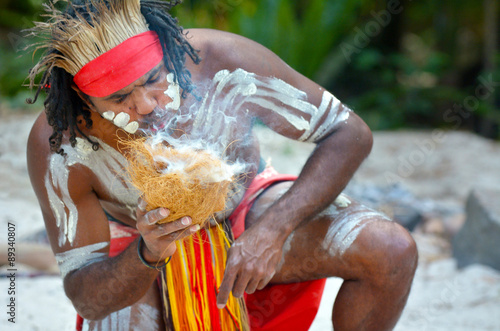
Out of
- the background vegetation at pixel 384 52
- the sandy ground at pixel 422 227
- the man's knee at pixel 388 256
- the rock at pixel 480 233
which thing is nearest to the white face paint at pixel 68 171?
the man's knee at pixel 388 256

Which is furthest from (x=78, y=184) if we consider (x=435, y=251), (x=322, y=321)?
(x=435, y=251)

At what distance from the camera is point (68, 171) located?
191 cm

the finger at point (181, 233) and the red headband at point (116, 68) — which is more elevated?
the red headband at point (116, 68)

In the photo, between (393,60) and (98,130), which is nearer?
(98,130)

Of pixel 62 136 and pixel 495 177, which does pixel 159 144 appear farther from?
pixel 495 177

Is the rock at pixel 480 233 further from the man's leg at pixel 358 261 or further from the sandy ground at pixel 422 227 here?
the man's leg at pixel 358 261

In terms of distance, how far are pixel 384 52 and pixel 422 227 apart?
504cm

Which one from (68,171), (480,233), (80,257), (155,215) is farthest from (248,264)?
(480,233)

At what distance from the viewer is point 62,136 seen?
1875mm

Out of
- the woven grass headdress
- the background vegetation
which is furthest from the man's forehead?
the background vegetation

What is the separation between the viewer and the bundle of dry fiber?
1.50 meters

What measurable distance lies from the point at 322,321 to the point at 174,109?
155cm

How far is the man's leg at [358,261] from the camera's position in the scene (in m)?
1.92

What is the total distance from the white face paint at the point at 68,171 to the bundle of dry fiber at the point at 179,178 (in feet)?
1.35
